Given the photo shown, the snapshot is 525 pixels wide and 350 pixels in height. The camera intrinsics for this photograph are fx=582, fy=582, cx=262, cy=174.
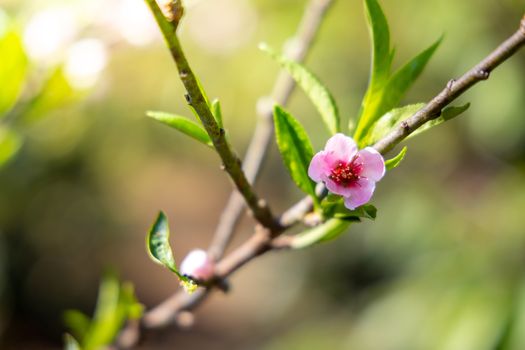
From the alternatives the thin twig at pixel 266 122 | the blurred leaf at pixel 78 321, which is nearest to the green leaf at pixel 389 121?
the thin twig at pixel 266 122

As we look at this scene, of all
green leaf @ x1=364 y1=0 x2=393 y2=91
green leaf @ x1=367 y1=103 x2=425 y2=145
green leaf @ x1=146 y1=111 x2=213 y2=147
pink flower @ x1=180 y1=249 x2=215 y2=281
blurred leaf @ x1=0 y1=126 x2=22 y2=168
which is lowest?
pink flower @ x1=180 y1=249 x2=215 y2=281

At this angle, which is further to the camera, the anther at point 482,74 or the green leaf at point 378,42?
the green leaf at point 378,42

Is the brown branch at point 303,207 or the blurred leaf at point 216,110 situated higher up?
the blurred leaf at point 216,110

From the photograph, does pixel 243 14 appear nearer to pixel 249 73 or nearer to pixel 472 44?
pixel 249 73

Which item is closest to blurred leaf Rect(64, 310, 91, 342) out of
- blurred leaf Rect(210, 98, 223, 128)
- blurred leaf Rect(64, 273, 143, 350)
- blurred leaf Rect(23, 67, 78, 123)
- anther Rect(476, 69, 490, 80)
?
blurred leaf Rect(64, 273, 143, 350)

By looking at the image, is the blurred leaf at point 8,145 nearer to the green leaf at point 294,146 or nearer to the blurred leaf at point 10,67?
the blurred leaf at point 10,67

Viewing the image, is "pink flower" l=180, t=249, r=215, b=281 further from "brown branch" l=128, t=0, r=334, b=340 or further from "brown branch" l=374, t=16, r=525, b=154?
"brown branch" l=374, t=16, r=525, b=154

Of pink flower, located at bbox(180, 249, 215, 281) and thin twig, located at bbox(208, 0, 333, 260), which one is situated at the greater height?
thin twig, located at bbox(208, 0, 333, 260)

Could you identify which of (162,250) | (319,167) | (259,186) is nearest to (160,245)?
(162,250)
